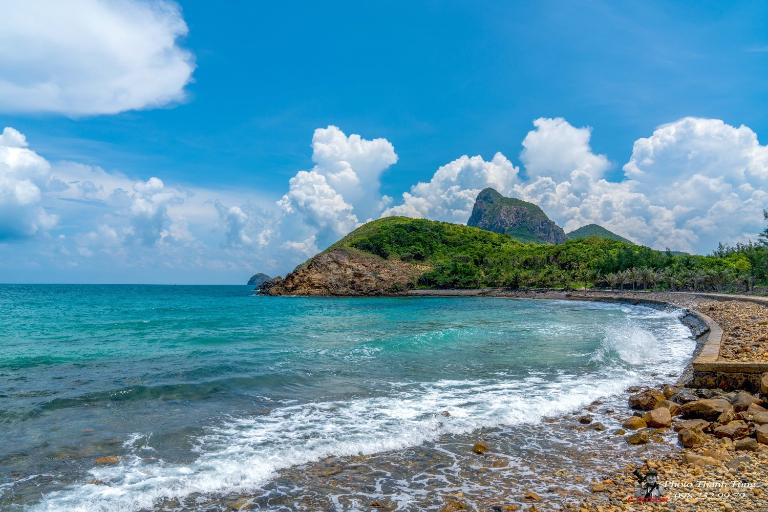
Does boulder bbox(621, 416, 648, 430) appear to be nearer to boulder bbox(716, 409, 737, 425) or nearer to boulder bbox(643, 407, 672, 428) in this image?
boulder bbox(643, 407, 672, 428)

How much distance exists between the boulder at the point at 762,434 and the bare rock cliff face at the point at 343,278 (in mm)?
119928

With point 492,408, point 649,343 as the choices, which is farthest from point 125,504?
point 649,343

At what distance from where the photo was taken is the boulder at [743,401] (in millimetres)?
11352

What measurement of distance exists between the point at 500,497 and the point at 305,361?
15.0m

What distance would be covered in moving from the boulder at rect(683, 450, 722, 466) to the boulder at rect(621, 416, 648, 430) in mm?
2383

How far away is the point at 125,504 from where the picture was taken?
7.75 m

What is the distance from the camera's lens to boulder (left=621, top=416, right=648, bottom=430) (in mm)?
11109

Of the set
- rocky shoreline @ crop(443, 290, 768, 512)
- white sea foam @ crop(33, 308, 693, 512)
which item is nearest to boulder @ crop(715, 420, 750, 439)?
rocky shoreline @ crop(443, 290, 768, 512)

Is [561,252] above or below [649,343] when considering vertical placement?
above

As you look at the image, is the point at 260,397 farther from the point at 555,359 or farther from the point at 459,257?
the point at 459,257

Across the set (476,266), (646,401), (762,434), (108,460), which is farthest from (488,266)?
(108,460)

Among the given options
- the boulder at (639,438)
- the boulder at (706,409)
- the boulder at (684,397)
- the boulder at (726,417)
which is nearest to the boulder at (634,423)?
the boulder at (639,438)

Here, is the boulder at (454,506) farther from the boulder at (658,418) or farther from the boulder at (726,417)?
the boulder at (726,417)

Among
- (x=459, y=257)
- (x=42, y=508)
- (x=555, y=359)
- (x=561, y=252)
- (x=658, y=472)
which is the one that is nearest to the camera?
(x=42, y=508)
